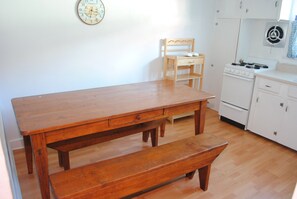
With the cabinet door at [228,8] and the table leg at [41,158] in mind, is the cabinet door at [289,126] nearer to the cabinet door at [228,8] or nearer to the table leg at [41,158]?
the cabinet door at [228,8]

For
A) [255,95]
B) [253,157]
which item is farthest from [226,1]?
[253,157]

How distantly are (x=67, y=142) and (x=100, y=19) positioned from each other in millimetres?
1697

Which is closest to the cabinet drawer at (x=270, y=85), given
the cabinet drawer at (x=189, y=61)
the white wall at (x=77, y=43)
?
the cabinet drawer at (x=189, y=61)

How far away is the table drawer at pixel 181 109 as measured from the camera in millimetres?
2312

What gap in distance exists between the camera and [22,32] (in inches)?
106

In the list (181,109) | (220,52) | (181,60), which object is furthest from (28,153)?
(220,52)

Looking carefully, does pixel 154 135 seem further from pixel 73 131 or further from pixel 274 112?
pixel 274 112

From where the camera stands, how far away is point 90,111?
2.00 meters

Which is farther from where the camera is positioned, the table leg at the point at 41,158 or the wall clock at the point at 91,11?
the wall clock at the point at 91,11

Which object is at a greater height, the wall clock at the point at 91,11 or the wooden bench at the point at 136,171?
the wall clock at the point at 91,11

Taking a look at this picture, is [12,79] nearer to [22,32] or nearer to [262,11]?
[22,32]

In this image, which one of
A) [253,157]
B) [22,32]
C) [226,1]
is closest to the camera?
[22,32]

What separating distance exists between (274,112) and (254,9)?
159cm

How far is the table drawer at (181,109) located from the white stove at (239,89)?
4.60 feet
